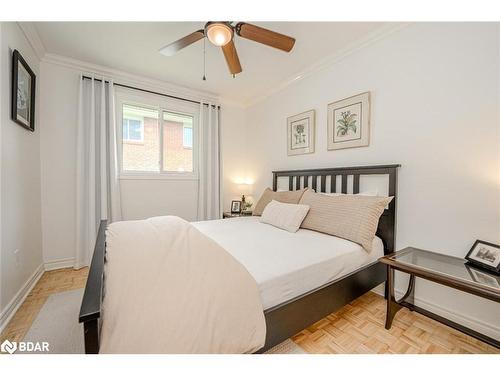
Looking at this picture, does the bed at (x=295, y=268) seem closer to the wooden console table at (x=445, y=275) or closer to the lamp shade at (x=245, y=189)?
the wooden console table at (x=445, y=275)

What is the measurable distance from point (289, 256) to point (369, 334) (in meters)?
0.83

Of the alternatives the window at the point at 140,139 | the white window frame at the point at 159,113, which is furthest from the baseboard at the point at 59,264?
the window at the point at 140,139

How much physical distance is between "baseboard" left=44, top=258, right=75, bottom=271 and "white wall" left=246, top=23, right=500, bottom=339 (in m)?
3.56

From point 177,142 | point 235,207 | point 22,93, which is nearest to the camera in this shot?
point 22,93

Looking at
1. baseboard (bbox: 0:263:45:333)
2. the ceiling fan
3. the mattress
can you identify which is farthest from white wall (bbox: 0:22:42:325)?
the mattress

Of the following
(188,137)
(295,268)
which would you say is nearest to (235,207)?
(188,137)

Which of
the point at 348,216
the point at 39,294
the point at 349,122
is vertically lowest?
the point at 39,294

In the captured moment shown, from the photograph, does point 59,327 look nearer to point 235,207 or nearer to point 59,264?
point 59,264

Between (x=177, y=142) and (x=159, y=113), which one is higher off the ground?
(x=159, y=113)

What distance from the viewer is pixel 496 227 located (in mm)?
1436

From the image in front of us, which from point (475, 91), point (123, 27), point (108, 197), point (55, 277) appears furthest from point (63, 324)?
point (475, 91)

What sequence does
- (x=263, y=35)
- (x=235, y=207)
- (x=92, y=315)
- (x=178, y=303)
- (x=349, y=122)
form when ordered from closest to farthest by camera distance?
(x=92, y=315)
(x=178, y=303)
(x=263, y=35)
(x=349, y=122)
(x=235, y=207)

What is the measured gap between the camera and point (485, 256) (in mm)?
1383
